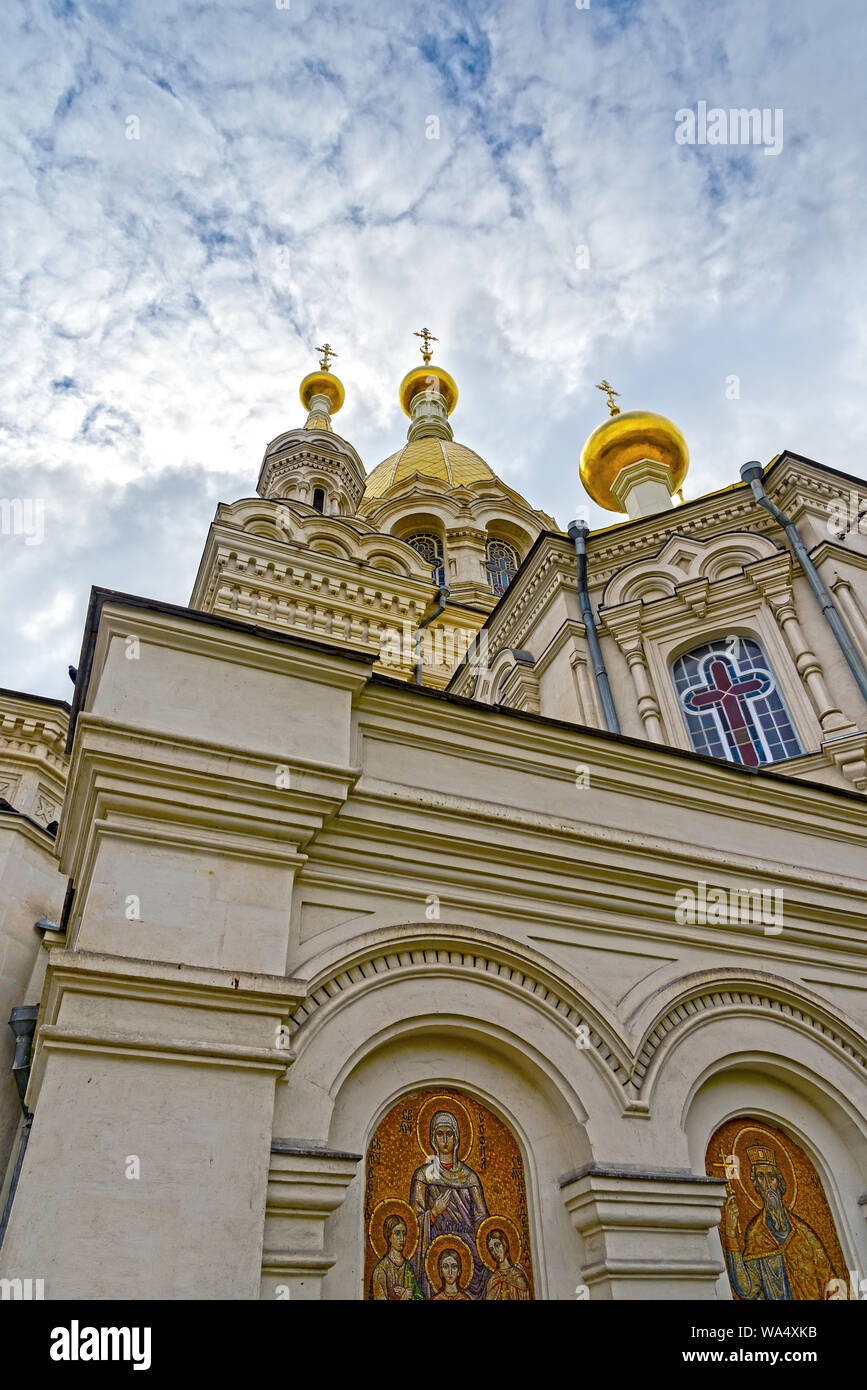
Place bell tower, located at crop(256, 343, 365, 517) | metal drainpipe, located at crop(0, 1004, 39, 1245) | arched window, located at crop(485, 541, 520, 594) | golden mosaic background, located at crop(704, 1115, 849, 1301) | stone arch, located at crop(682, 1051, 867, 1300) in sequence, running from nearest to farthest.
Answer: golden mosaic background, located at crop(704, 1115, 849, 1301) → stone arch, located at crop(682, 1051, 867, 1300) → metal drainpipe, located at crop(0, 1004, 39, 1245) → bell tower, located at crop(256, 343, 365, 517) → arched window, located at crop(485, 541, 520, 594)

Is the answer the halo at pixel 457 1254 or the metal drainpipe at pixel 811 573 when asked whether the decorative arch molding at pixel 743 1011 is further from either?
the metal drainpipe at pixel 811 573

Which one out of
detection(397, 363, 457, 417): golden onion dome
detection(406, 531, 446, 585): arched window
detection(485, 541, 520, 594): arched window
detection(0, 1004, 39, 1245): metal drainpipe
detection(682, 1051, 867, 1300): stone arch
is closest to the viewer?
detection(682, 1051, 867, 1300): stone arch

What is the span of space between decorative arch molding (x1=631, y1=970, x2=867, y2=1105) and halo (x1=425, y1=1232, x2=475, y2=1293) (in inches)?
47.2

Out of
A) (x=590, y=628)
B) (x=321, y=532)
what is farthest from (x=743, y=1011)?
(x=321, y=532)

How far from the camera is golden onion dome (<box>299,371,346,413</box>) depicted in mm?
29312

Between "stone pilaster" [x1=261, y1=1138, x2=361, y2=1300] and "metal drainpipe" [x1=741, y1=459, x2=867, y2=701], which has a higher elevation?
"metal drainpipe" [x1=741, y1=459, x2=867, y2=701]

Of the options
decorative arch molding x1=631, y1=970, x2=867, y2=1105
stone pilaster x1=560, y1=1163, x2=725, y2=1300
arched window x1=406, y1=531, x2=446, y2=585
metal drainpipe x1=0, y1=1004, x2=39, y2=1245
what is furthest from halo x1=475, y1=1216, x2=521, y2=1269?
arched window x1=406, y1=531, x2=446, y2=585

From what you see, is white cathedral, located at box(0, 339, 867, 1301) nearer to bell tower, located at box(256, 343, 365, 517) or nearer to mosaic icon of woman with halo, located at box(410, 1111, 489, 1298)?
mosaic icon of woman with halo, located at box(410, 1111, 489, 1298)

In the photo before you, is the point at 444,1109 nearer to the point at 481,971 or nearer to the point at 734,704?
the point at 481,971

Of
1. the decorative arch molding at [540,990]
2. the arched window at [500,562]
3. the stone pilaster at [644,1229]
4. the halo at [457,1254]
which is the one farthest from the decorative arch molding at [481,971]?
the arched window at [500,562]

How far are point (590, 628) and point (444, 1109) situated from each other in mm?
7580

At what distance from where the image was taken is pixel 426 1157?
4.19 meters

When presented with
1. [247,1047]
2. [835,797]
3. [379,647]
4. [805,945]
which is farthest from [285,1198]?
[379,647]
